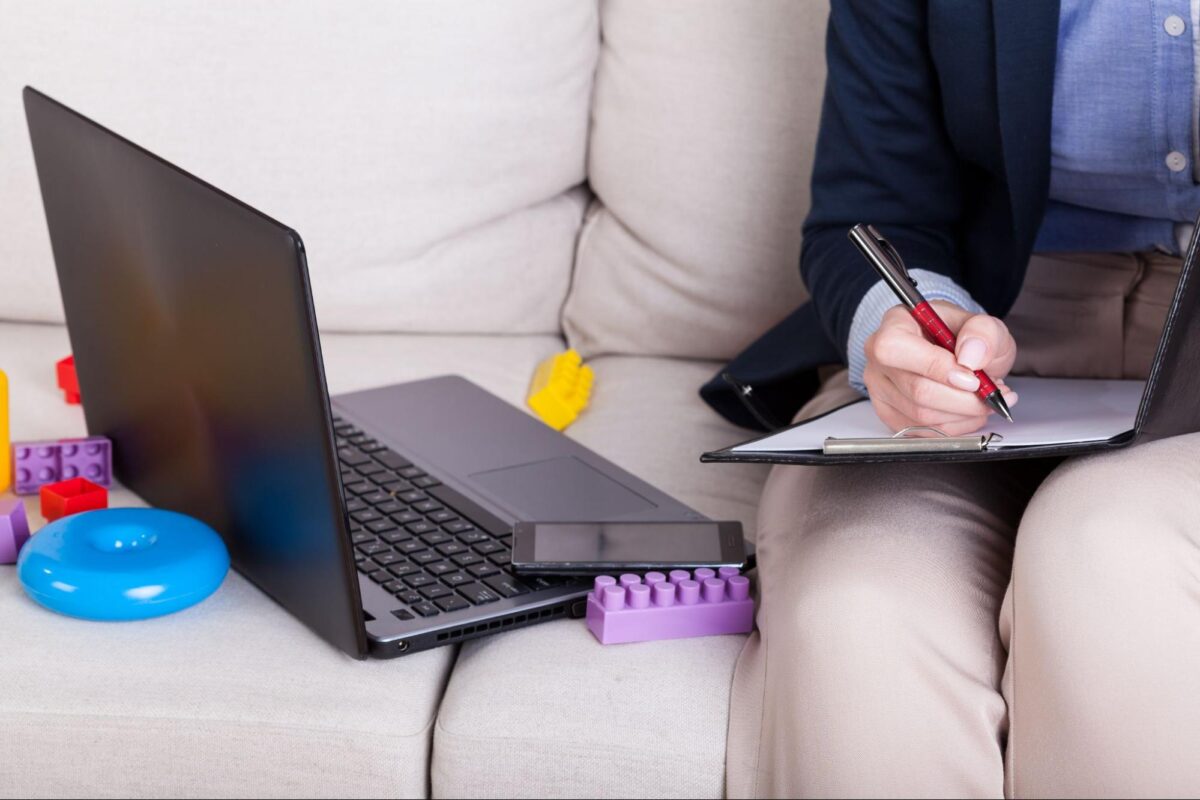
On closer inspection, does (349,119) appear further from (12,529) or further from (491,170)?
(12,529)

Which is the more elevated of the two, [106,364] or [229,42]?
[229,42]

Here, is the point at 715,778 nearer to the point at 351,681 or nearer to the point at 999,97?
the point at 351,681

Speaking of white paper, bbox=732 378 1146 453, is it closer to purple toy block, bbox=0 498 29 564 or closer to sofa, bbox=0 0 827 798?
sofa, bbox=0 0 827 798

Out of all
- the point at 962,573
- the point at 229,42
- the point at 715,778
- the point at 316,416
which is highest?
the point at 229,42

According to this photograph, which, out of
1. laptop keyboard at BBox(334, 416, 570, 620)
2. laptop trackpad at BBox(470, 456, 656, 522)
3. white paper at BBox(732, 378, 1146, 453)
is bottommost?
laptop trackpad at BBox(470, 456, 656, 522)

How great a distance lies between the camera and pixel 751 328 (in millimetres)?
1428

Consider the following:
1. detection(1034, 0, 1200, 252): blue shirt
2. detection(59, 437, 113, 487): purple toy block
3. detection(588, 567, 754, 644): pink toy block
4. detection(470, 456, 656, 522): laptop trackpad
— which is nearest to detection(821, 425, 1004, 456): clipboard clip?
detection(588, 567, 754, 644): pink toy block

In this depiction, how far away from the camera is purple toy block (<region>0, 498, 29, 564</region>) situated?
0.99 m

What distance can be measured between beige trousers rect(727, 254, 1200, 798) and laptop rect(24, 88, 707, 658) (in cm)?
18

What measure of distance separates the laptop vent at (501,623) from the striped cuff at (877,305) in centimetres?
29

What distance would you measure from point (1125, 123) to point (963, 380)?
33 centimetres

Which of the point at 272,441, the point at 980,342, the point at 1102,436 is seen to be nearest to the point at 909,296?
the point at 980,342

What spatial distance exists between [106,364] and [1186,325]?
0.76 meters

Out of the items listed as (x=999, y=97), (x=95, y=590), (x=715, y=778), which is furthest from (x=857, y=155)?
(x=95, y=590)
